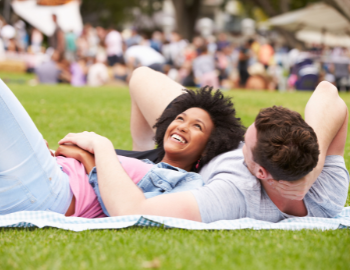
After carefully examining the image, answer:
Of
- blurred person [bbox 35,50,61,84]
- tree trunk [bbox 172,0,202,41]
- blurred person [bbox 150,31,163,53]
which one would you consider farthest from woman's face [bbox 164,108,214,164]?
tree trunk [bbox 172,0,202,41]

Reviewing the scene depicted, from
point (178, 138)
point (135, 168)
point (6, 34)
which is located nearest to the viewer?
point (135, 168)

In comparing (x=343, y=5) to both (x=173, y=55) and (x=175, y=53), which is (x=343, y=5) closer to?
(x=175, y=53)

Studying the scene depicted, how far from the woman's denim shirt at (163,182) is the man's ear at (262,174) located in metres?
0.52

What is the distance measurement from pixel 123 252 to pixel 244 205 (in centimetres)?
108

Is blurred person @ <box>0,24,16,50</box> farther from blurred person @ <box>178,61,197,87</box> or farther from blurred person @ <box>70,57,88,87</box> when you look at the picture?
blurred person @ <box>178,61,197,87</box>

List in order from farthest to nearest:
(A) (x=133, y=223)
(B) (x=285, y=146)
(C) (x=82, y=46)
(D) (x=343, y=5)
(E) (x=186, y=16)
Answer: (E) (x=186, y=16) → (C) (x=82, y=46) → (D) (x=343, y=5) → (A) (x=133, y=223) → (B) (x=285, y=146)

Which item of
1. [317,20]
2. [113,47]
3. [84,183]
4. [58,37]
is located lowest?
[113,47]

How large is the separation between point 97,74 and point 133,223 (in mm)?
13369

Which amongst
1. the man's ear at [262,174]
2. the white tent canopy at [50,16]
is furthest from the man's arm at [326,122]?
the white tent canopy at [50,16]

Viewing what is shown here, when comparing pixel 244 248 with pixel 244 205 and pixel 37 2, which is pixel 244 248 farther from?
pixel 37 2

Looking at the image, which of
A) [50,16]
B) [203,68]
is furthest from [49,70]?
[50,16]

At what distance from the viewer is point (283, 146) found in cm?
266

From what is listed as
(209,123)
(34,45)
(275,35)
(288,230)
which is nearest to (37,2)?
(34,45)

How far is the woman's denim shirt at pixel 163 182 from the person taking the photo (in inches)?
126
